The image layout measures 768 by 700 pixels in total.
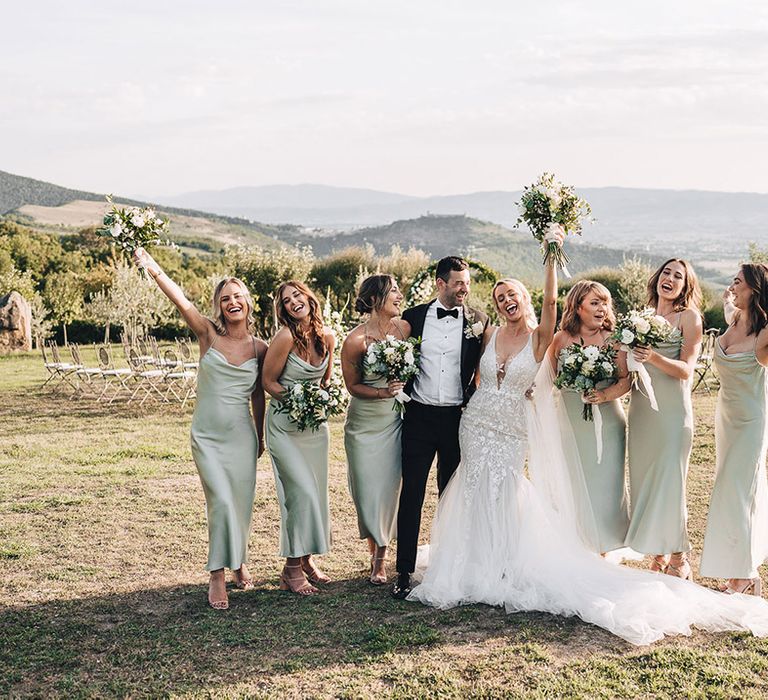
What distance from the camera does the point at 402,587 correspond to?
6.18m

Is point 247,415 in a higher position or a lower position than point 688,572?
higher

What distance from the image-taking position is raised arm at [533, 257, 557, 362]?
5.93m

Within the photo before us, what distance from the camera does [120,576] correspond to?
6887mm

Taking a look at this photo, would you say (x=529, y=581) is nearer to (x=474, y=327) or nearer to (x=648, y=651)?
(x=648, y=651)

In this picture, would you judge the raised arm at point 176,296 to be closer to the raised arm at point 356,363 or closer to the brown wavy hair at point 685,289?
the raised arm at point 356,363

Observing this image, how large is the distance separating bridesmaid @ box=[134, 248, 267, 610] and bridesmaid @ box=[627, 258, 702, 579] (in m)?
2.96

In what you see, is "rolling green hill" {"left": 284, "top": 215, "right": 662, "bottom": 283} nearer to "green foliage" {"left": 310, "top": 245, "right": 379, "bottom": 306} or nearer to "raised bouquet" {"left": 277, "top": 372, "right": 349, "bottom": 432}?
"green foliage" {"left": 310, "top": 245, "right": 379, "bottom": 306}

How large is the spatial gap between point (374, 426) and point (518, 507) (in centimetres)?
124

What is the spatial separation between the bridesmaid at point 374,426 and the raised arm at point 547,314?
38.3 inches

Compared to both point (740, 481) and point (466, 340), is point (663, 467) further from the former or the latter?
point (466, 340)

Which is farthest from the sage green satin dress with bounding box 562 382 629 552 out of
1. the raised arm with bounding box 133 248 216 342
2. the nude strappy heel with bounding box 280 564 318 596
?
the raised arm with bounding box 133 248 216 342

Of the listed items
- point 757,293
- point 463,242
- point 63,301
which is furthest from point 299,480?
point 463,242

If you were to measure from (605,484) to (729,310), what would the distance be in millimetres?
1753

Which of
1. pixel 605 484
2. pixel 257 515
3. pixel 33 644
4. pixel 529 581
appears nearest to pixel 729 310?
pixel 605 484
